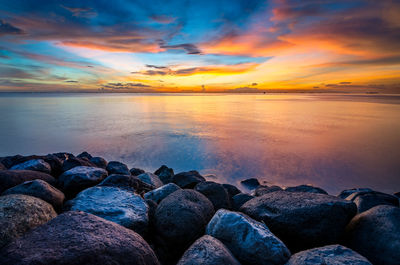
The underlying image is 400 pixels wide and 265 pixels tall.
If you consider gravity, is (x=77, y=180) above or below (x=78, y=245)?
below

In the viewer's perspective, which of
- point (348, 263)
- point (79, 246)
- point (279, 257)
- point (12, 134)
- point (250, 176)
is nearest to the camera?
point (79, 246)

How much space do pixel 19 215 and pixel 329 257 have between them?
3.36 meters

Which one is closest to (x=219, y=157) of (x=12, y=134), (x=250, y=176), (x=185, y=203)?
Answer: (x=250, y=176)

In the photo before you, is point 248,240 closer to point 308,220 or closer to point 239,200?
point 308,220

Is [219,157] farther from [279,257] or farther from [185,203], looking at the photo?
[279,257]

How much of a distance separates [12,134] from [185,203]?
16.6 meters

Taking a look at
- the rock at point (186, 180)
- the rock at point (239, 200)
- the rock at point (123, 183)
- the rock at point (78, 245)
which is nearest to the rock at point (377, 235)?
the rock at point (239, 200)

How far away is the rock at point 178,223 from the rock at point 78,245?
0.84 m

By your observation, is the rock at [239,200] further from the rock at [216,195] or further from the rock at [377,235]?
the rock at [377,235]

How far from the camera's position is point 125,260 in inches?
75.3

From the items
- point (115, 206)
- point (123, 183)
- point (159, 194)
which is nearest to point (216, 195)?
point (159, 194)

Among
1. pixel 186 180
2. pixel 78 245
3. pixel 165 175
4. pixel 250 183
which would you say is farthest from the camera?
pixel 250 183

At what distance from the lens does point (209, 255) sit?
88.0 inches

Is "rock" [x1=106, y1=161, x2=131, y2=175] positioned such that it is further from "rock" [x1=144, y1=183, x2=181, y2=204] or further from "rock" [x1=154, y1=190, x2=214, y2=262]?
"rock" [x1=154, y1=190, x2=214, y2=262]
